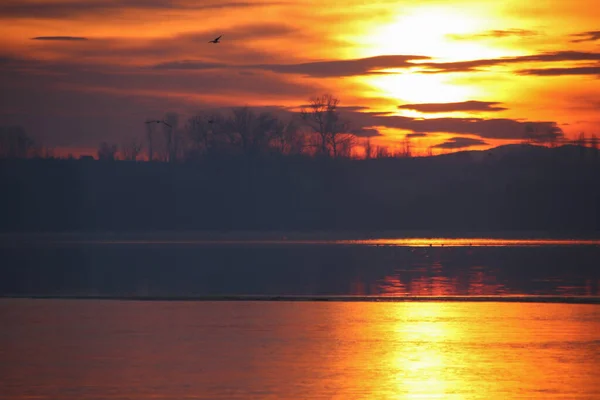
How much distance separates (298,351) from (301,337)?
169cm

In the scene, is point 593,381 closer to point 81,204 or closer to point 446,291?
point 446,291

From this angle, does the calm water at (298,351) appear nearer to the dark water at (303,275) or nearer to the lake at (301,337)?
the lake at (301,337)

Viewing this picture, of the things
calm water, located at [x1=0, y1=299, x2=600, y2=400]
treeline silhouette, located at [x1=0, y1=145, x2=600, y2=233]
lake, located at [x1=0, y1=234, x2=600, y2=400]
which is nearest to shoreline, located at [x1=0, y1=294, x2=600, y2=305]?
lake, located at [x1=0, y1=234, x2=600, y2=400]

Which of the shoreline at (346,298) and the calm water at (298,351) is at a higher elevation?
the calm water at (298,351)

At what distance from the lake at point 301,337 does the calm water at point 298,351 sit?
0.10ft

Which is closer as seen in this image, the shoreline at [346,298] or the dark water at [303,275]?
the shoreline at [346,298]

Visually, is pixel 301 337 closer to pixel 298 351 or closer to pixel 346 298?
pixel 298 351

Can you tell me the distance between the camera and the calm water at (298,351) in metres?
13.4

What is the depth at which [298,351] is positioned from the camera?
16578mm

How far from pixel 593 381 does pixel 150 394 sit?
238 inches

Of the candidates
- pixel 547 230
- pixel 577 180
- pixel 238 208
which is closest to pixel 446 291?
pixel 547 230

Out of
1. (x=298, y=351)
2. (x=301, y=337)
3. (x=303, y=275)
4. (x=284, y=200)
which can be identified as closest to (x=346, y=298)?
(x=301, y=337)

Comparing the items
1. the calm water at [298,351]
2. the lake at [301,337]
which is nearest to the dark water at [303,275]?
the lake at [301,337]

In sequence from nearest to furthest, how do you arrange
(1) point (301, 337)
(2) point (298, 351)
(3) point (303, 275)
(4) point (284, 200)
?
(2) point (298, 351) < (1) point (301, 337) < (3) point (303, 275) < (4) point (284, 200)
